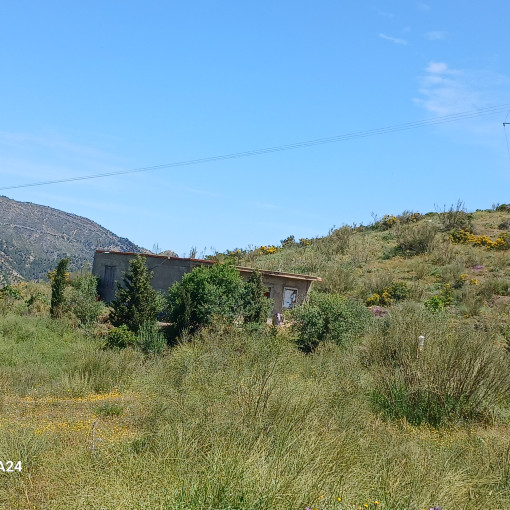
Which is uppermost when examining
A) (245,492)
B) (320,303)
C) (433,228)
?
(433,228)

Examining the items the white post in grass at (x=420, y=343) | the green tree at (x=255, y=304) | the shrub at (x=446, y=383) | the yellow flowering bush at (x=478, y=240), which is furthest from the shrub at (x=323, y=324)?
the yellow flowering bush at (x=478, y=240)

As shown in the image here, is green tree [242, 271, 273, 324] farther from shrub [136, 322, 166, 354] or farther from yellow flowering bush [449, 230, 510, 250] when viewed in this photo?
yellow flowering bush [449, 230, 510, 250]

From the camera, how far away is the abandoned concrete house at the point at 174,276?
34.8 m

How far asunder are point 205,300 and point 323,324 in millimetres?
5525

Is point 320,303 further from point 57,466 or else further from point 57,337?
point 57,466

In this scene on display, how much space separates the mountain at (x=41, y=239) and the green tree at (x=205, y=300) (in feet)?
204

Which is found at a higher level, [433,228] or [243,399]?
[433,228]

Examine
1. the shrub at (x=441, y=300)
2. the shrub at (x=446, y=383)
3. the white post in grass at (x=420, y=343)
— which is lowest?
the shrub at (x=446, y=383)

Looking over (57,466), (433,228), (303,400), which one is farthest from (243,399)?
(433,228)

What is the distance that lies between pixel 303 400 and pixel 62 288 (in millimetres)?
23234

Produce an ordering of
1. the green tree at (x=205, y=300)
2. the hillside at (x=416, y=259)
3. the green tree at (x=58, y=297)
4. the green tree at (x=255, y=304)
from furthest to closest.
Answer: the hillside at (x=416, y=259) < the green tree at (x=58, y=297) < the green tree at (x=255, y=304) < the green tree at (x=205, y=300)

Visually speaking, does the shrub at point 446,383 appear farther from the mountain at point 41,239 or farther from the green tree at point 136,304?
the mountain at point 41,239

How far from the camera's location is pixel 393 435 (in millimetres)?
11719

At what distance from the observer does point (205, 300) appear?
28.2 meters
